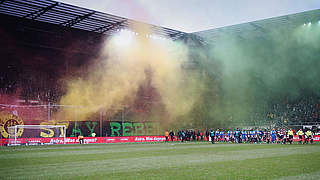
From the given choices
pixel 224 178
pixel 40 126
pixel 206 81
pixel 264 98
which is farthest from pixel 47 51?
pixel 224 178

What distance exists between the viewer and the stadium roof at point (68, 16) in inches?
1281

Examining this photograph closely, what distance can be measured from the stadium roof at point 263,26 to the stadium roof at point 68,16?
14.6 ft

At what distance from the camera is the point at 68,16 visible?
3556 centimetres

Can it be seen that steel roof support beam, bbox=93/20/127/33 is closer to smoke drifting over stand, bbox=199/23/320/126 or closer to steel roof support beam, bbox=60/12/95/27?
steel roof support beam, bbox=60/12/95/27

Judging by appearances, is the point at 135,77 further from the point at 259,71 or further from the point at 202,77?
the point at 259,71

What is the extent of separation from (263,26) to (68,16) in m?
21.1

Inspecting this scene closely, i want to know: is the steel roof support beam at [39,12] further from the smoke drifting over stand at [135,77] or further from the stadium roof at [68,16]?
the smoke drifting over stand at [135,77]

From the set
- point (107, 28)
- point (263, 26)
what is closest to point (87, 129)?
point (107, 28)

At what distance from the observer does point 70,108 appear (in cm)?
3516

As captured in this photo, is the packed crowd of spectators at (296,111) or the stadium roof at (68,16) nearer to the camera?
the stadium roof at (68,16)

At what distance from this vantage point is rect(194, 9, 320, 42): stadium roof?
34.6 metres

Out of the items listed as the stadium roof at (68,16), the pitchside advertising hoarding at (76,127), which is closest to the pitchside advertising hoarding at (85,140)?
the pitchside advertising hoarding at (76,127)

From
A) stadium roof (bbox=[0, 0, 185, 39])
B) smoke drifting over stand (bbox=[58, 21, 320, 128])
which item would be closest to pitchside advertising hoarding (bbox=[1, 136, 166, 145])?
smoke drifting over stand (bbox=[58, 21, 320, 128])

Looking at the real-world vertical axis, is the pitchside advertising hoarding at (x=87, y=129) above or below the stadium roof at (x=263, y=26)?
below
